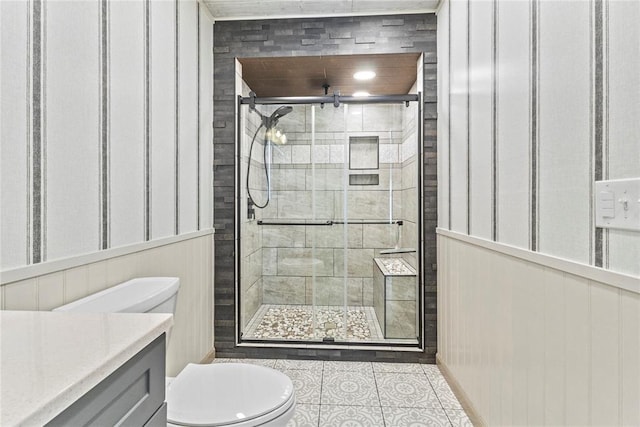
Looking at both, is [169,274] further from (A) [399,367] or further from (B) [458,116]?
(B) [458,116]

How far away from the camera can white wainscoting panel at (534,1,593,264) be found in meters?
0.96

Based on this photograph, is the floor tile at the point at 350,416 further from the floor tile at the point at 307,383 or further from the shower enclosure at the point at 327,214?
the shower enclosure at the point at 327,214

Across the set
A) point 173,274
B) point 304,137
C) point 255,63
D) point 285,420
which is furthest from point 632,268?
point 255,63

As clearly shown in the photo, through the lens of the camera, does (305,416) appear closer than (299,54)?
Yes

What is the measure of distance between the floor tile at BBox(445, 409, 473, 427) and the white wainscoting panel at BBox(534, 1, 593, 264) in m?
1.10

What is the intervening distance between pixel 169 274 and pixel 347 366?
1.33 meters

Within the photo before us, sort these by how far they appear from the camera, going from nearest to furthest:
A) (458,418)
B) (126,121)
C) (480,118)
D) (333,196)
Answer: (126,121)
(480,118)
(458,418)
(333,196)

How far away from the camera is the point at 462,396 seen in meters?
1.94

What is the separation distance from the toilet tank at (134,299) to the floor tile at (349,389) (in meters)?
1.09

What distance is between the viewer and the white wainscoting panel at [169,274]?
1074 millimetres

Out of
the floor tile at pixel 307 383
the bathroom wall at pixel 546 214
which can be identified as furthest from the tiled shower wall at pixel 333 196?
the bathroom wall at pixel 546 214

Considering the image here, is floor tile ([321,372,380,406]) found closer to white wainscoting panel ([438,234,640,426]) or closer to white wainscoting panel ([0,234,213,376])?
white wainscoting panel ([438,234,640,426])

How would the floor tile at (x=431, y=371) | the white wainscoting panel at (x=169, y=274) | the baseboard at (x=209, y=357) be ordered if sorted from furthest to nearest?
1. the baseboard at (x=209, y=357)
2. the floor tile at (x=431, y=371)
3. the white wainscoting panel at (x=169, y=274)

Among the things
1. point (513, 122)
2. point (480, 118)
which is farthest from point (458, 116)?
point (513, 122)
